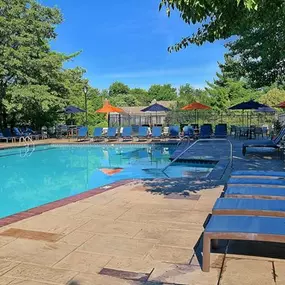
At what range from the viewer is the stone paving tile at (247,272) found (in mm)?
2604

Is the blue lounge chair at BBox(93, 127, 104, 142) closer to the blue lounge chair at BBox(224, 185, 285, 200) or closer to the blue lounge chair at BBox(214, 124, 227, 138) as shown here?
the blue lounge chair at BBox(214, 124, 227, 138)

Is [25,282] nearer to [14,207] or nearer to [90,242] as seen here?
[90,242]

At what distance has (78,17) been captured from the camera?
1012 inches

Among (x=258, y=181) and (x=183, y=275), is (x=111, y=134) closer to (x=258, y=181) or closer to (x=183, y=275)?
(x=258, y=181)

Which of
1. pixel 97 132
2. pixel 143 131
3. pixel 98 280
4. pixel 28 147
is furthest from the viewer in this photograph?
pixel 97 132

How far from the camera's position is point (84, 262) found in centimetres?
306

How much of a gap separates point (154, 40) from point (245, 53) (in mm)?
20251

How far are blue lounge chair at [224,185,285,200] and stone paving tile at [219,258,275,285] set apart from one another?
854 mm

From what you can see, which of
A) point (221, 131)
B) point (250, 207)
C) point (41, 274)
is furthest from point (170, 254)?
point (221, 131)

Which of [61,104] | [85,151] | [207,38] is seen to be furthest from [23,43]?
[207,38]

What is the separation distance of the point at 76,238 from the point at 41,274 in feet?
2.83

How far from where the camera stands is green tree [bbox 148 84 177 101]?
64.2 meters

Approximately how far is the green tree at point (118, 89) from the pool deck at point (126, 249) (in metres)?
63.7

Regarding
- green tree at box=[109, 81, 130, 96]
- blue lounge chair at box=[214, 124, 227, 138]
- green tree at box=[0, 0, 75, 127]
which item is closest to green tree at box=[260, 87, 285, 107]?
blue lounge chair at box=[214, 124, 227, 138]
